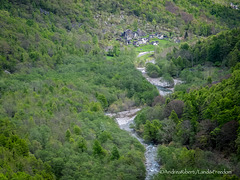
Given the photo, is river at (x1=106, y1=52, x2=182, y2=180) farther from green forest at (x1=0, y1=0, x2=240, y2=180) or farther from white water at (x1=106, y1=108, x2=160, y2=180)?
green forest at (x1=0, y1=0, x2=240, y2=180)

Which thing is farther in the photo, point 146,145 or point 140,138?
point 140,138

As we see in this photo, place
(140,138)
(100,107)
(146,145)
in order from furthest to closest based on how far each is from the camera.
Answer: (100,107)
(140,138)
(146,145)

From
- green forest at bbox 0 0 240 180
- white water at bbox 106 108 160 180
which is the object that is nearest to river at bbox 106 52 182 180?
white water at bbox 106 108 160 180

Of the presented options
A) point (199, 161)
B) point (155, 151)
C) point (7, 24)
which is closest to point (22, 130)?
point (155, 151)

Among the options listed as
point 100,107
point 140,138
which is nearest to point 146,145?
point 140,138

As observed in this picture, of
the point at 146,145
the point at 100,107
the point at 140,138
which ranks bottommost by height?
the point at 100,107

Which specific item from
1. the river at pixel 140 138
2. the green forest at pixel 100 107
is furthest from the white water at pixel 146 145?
the green forest at pixel 100 107

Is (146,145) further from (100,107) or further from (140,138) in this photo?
(100,107)

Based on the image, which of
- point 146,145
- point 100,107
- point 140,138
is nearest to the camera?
point 146,145

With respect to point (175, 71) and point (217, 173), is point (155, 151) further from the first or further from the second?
point (175, 71)
